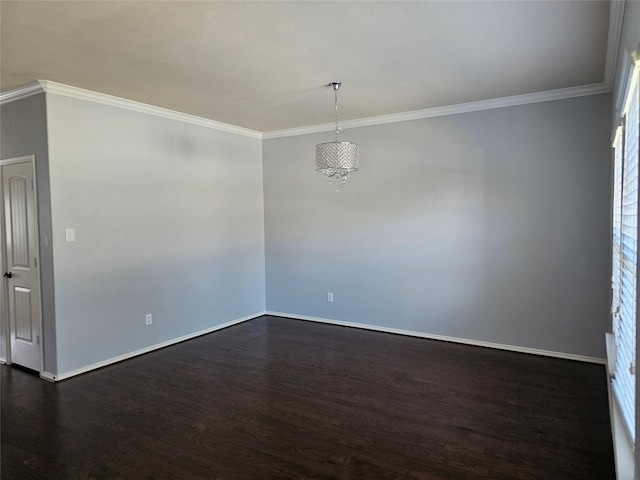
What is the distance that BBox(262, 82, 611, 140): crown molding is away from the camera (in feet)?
12.7

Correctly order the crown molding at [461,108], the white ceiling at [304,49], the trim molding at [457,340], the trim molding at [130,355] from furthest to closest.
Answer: the trim molding at [457,340], the crown molding at [461,108], the trim molding at [130,355], the white ceiling at [304,49]

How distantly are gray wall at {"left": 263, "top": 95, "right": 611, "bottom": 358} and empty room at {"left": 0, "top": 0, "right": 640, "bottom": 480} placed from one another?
1.0 inches

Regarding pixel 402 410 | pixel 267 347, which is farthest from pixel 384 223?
pixel 402 410

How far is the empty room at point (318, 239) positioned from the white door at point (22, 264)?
30mm

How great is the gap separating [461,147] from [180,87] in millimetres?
2878

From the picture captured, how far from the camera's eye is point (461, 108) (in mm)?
4457

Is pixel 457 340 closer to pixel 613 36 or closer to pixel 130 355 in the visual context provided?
pixel 613 36

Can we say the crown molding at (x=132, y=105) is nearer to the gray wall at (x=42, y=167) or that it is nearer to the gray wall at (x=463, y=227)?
the gray wall at (x=42, y=167)

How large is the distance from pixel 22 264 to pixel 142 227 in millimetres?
1087

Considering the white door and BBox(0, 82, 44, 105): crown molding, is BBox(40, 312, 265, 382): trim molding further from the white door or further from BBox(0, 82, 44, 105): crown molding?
BBox(0, 82, 44, 105): crown molding

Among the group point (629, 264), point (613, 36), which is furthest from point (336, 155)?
point (629, 264)

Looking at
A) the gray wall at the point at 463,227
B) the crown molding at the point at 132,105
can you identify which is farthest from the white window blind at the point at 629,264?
the crown molding at the point at 132,105

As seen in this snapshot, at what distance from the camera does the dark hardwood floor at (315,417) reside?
241 cm

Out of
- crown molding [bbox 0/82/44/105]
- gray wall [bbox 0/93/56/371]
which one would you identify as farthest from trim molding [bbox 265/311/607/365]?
crown molding [bbox 0/82/44/105]
